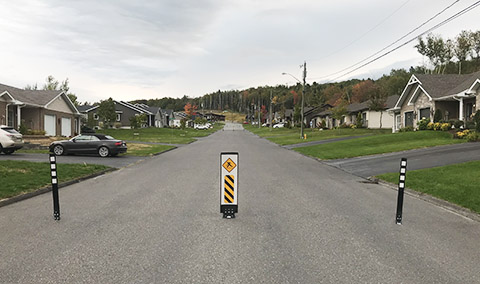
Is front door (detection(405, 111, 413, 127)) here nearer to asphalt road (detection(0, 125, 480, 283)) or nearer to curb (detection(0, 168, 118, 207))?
asphalt road (detection(0, 125, 480, 283))

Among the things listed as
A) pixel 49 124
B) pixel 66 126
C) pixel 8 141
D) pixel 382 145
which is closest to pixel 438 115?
pixel 382 145

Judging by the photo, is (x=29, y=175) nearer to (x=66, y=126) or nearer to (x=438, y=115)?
(x=438, y=115)

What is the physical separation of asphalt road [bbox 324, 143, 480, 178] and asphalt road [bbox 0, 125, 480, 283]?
18.0 feet

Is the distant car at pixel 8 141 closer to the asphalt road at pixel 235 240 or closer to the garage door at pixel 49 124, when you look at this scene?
the asphalt road at pixel 235 240

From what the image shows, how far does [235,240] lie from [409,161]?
1307 cm

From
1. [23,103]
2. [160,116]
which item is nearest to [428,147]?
[23,103]

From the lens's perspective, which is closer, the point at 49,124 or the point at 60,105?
the point at 49,124

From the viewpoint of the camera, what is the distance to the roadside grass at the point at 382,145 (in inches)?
822

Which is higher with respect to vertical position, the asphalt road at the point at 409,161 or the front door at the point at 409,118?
the front door at the point at 409,118

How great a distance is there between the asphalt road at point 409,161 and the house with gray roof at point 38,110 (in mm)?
26000

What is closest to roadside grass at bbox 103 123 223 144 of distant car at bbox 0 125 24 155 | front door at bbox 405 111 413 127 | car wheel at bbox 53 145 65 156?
car wheel at bbox 53 145 65 156

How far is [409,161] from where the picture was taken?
16000mm

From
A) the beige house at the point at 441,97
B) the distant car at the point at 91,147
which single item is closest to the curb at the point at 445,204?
the distant car at the point at 91,147

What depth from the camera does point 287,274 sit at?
13.9 feet
